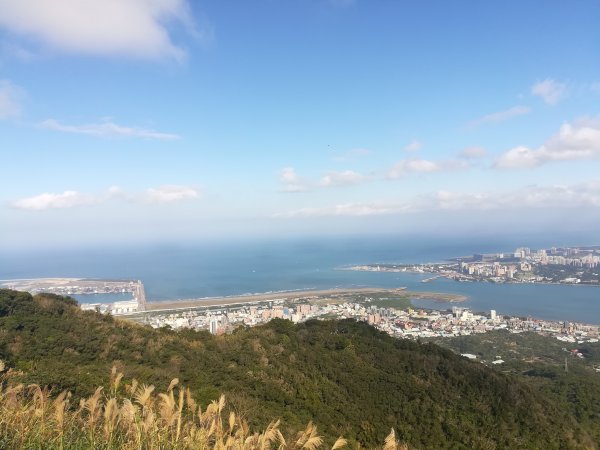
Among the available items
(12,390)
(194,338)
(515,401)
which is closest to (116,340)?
(194,338)

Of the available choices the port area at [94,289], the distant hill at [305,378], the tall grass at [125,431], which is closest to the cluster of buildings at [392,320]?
the port area at [94,289]

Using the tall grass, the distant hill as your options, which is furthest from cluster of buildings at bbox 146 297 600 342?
the tall grass

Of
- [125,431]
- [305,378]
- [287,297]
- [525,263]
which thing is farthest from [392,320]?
[525,263]

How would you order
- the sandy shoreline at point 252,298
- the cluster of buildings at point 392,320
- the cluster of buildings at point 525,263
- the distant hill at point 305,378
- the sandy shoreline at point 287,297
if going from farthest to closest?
the cluster of buildings at point 525,263, the sandy shoreline at point 287,297, the sandy shoreline at point 252,298, the cluster of buildings at point 392,320, the distant hill at point 305,378

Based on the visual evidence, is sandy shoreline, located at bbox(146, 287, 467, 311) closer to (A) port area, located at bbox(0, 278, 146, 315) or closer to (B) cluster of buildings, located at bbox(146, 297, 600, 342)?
(A) port area, located at bbox(0, 278, 146, 315)

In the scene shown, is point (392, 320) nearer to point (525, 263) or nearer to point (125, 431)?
point (125, 431)

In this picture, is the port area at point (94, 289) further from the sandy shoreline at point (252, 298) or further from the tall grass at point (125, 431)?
the tall grass at point (125, 431)
